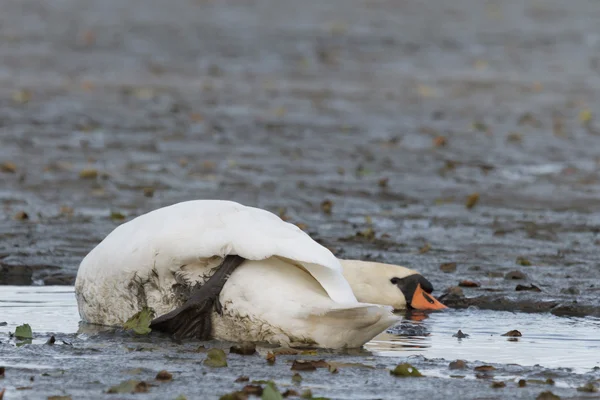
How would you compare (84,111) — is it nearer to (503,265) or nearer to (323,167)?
(323,167)

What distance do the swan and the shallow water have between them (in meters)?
0.31

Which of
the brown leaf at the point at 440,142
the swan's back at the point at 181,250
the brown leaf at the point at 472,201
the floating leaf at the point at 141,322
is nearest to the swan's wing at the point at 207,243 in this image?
the swan's back at the point at 181,250

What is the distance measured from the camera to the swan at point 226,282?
5527 millimetres

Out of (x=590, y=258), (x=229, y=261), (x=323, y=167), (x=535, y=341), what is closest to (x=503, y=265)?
(x=590, y=258)

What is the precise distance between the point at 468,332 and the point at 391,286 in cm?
74

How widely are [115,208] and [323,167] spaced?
9.90ft

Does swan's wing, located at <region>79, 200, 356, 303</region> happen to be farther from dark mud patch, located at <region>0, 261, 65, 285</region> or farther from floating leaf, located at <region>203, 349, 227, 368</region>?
dark mud patch, located at <region>0, 261, 65, 285</region>

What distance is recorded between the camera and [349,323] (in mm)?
5523

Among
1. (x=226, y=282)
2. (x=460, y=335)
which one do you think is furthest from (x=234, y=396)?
(x=460, y=335)

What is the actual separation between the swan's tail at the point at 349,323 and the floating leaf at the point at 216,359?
0.49 meters

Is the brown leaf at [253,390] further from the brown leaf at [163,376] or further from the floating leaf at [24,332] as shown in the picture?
the floating leaf at [24,332]

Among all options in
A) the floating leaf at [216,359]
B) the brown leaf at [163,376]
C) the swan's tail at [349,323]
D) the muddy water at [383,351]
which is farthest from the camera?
the swan's tail at [349,323]

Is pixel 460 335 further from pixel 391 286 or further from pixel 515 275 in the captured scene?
pixel 515 275

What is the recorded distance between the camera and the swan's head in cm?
692
